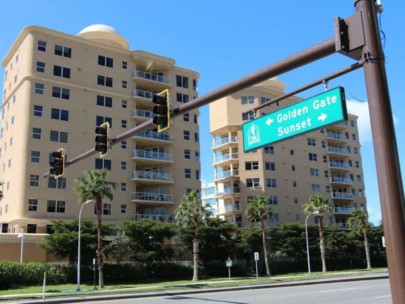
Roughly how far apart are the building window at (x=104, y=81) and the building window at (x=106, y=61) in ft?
5.77

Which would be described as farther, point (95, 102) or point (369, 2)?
point (95, 102)

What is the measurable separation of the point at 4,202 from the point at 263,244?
1264 inches

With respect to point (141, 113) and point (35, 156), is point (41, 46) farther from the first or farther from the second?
point (141, 113)

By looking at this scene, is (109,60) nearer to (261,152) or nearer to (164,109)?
(261,152)

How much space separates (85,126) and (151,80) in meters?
11.8

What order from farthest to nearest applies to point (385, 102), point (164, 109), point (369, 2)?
point (164, 109) < point (369, 2) < point (385, 102)

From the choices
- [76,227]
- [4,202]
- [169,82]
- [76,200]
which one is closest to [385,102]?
Answer: [76,227]

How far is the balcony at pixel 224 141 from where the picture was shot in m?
78.4

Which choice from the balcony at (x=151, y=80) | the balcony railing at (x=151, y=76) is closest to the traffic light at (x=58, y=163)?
the balcony at (x=151, y=80)

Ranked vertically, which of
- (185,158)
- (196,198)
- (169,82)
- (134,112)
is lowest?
(196,198)

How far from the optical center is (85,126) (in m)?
58.2

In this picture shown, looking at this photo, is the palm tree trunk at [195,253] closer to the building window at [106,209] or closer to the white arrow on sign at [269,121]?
the building window at [106,209]

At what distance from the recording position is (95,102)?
2360 inches

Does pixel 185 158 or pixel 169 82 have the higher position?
pixel 169 82
